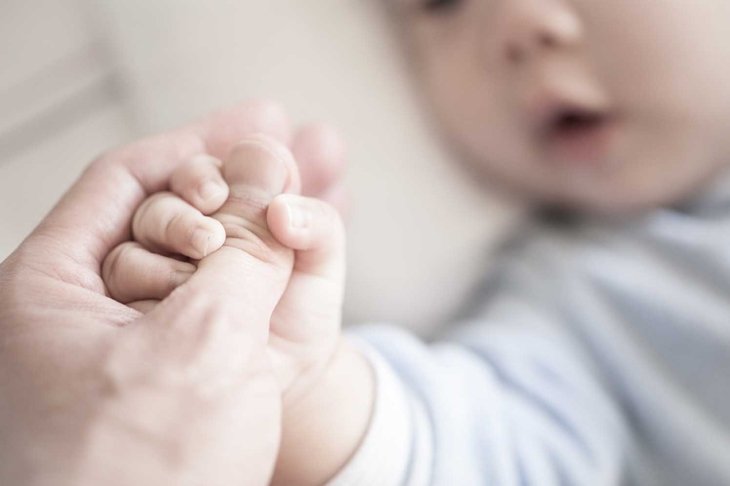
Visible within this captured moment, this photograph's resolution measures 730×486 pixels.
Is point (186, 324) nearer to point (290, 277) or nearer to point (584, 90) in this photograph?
point (290, 277)

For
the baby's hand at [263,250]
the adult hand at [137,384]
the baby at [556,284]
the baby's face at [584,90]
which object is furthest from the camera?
the baby's face at [584,90]

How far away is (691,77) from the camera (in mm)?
719

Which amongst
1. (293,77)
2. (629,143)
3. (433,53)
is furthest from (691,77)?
(293,77)

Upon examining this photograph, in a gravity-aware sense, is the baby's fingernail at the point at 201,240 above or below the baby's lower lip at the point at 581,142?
above

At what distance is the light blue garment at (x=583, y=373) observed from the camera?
0.64m

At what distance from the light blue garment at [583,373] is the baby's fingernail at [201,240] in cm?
22

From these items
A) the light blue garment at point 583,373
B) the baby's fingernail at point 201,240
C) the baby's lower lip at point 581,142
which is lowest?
the light blue garment at point 583,373

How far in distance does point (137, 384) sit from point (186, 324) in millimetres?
39

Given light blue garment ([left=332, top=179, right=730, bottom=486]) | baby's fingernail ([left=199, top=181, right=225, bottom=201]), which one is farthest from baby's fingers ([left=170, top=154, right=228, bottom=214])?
light blue garment ([left=332, top=179, right=730, bottom=486])

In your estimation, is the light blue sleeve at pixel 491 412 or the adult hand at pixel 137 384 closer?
the adult hand at pixel 137 384

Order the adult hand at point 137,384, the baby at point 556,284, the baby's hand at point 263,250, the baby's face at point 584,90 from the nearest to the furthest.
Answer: the adult hand at point 137,384 → the baby's hand at point 263,250 → the baby at point 556,284 → the baby's face at point 584,90

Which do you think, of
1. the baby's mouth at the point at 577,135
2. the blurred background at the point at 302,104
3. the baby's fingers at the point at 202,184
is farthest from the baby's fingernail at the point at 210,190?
the baby's mouth at the point at 577,135

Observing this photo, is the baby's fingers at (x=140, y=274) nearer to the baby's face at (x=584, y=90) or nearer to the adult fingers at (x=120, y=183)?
the adult fingers at (x=120, y=183)

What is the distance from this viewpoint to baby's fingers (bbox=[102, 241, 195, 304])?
0.44 metres
